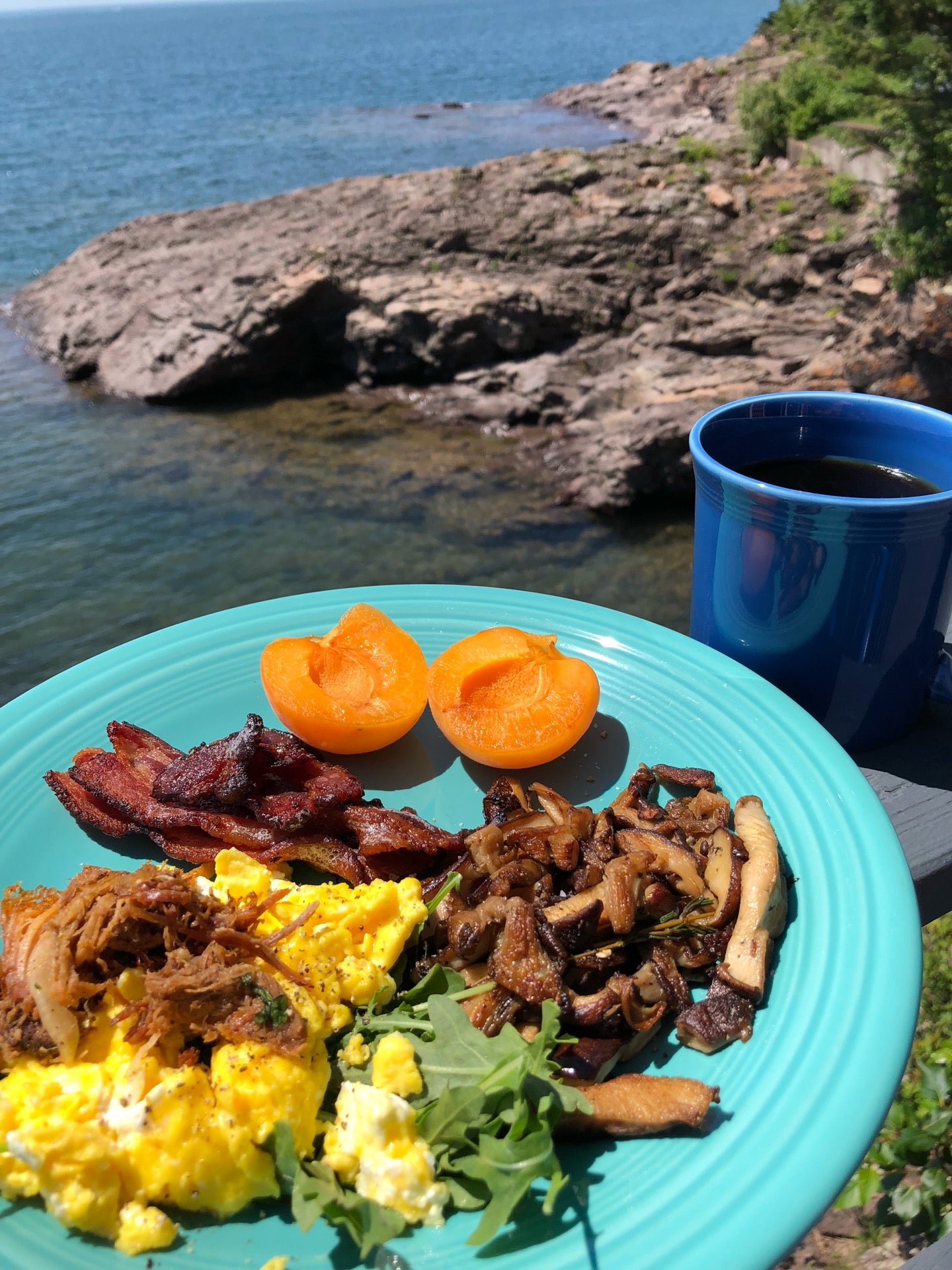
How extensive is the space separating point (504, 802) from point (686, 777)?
1.12 ft

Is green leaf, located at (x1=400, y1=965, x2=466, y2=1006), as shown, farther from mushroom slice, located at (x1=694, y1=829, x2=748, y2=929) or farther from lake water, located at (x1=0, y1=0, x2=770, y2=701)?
lake water, located at (x1=0, y1=0, x2=770, y2=701)

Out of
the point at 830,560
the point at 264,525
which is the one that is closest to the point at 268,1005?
the point at 830,560

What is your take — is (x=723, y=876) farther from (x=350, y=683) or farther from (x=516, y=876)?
(x=350, y=683)

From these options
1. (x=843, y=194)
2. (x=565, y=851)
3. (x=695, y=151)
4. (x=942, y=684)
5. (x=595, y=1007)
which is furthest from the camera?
(x=695, y=151)

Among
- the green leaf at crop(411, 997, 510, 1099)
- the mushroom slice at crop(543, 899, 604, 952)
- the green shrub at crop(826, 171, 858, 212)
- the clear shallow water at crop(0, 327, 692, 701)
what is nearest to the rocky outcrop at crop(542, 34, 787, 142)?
the green shrub at crop(826, 171, 858, 212)

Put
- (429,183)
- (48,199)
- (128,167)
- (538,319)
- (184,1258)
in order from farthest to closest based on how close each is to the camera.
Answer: (128,167)
(48,199)
(429,183)
(538,319)
(184,1258)

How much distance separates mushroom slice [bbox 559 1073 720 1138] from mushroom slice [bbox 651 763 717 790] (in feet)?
1.93

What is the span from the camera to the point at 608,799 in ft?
6.27

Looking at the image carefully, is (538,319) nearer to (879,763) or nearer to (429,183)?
(429,183)

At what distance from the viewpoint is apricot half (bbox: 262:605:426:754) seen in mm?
A: 1999

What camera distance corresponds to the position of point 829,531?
5.55 ft

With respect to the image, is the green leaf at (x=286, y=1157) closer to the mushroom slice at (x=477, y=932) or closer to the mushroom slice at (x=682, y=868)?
the mushroom slice at (x=477, y=932)

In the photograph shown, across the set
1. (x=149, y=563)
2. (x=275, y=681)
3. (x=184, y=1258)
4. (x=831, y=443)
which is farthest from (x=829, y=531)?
(x=149, y=563)

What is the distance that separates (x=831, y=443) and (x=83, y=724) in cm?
166
